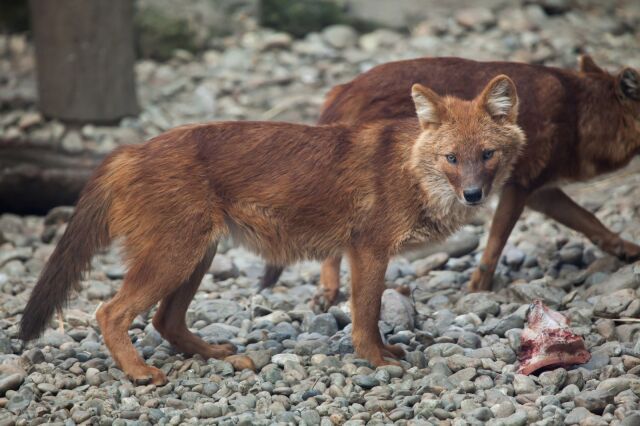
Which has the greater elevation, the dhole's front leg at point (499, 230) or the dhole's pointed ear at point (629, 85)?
the dhole's pointed ear at point (629, 85)

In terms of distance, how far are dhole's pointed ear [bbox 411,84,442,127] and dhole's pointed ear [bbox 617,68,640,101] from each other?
2255mm

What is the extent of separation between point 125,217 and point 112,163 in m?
0.37

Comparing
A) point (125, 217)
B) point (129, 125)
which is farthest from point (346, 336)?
point (129, 125)

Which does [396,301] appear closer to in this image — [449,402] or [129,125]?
[449,402]

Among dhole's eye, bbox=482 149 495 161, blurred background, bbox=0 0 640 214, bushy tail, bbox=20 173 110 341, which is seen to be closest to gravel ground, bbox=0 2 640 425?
blurred background, bbox=0 0 640 214

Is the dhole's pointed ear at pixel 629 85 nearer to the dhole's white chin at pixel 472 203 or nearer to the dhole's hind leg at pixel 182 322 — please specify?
the dhole's white chin at pixel 472 203

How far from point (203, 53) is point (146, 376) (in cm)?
820

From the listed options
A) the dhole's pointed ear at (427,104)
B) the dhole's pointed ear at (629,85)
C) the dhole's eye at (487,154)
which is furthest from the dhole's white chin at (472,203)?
the dhole's pointed ear at (629,85)

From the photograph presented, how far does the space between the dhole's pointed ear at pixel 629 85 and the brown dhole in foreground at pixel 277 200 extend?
1.85 meters

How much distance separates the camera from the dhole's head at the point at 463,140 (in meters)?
6.07

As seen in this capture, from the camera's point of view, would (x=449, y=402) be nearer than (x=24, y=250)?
Yes

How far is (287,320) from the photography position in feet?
23.2

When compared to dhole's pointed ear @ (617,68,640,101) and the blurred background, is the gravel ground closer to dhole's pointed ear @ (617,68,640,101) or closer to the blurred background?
the blurred background

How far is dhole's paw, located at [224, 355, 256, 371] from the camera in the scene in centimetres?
612
